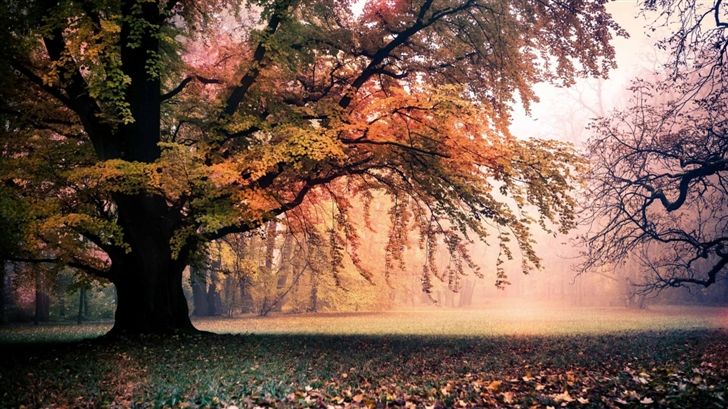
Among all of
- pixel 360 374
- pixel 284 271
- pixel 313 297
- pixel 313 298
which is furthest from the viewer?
pixel 313 298

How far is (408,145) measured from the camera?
11609 mm

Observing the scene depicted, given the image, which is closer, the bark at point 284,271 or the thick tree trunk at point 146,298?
the thick tree trunk at point 146,298

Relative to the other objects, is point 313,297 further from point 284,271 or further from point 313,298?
point 284,271

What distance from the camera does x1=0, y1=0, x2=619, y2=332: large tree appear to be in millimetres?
10641

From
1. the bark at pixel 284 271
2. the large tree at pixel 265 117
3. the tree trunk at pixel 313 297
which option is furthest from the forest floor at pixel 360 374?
the bark at pixel 284 271

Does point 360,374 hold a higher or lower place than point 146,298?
lower

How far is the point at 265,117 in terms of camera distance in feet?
45.9

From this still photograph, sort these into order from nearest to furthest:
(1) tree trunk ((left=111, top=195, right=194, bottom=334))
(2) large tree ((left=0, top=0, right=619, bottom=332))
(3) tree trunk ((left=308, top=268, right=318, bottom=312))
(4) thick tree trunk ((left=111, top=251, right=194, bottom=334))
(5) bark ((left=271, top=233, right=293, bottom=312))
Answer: (2) large tree ((left=0, top=0, right=619, bottom=332)), (1) tree trunk ((left=111, top=195, right=194, bottom=334)), (4) thick tree trunk ((left=111, top=251, right=194, bottom=334)), (3) tree trunk ((left=308, top=268, right=318, bottom=312)), (5) bark ((left=271, top=233, right=293, bottom=312))

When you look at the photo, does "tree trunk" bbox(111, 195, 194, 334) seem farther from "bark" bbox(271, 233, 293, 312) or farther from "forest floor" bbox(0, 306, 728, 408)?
"bark" bbox(271, 233, 293, 312)

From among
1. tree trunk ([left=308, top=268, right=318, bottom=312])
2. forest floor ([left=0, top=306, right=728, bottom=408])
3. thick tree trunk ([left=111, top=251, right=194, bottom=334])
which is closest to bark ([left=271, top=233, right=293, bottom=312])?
tree trunk ([left=308, top=268, right=318, bottom=312])

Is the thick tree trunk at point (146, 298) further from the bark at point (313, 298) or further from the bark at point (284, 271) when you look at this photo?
the bark at point (313, 298)

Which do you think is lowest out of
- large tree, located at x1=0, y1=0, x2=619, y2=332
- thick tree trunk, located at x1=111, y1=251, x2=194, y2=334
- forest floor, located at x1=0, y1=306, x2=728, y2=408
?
forest floor, located at x1=0, y1=306, x2=728, y2=408

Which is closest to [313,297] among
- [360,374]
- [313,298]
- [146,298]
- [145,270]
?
[313,298]

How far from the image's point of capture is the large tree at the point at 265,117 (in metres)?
10.6
